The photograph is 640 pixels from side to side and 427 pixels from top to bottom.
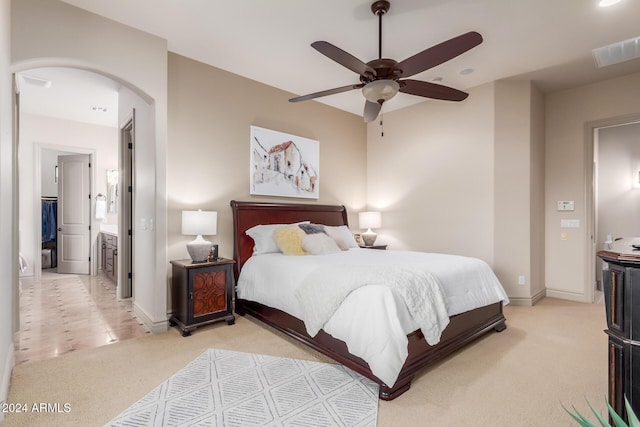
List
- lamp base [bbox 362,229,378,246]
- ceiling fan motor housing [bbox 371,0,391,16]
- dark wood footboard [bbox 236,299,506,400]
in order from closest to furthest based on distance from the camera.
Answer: dark wood footboard [bbox 236,299,506,400] < ceiling fan motor housing [bbox 371,0,391,16] < lamp base [bbox 362,229,378,246]

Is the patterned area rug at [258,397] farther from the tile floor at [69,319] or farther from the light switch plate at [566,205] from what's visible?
the light switch plate at [566,205]

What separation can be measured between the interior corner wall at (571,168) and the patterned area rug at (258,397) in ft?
12.8

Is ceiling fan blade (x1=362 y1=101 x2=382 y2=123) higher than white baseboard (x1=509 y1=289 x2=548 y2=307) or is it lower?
higher

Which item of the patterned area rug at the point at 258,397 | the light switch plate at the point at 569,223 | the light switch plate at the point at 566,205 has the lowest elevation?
the patterned area rug at the point at 258,397

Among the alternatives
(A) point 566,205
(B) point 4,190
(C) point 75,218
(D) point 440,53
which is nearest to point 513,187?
(A) point 566,205

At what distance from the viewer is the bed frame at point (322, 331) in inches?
91.3

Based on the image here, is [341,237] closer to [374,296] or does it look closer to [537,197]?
[374,296]

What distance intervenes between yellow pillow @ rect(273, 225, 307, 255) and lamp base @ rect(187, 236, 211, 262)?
0.80 metres

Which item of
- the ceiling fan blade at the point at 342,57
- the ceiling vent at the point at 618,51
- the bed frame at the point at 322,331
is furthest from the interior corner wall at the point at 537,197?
the ceiling fan blade at the point at 342,57

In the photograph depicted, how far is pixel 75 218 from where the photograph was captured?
6.56 meters

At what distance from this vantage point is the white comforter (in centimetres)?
212

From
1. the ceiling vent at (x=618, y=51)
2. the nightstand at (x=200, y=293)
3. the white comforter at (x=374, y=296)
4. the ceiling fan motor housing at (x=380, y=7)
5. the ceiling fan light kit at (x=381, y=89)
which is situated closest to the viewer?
the white comforter at (x=374, y=296)

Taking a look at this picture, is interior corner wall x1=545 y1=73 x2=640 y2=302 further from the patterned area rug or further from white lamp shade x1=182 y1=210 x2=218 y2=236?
white lamp shade x1=182 y1=210 x2=218 y2=236

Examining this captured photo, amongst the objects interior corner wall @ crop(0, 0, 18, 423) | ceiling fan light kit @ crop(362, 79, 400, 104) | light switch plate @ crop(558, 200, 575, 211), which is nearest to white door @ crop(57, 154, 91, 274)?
interior corner wall @ crop(0, 0, 18, 423)
